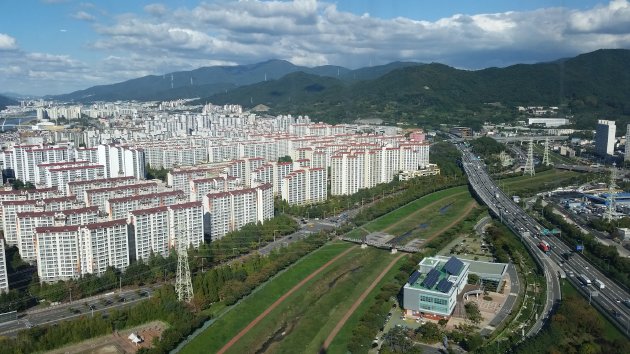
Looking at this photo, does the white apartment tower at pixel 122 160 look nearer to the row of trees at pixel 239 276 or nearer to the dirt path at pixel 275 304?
the row of trees at pixel 239 276

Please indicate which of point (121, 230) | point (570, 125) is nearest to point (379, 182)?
point (121, 230)

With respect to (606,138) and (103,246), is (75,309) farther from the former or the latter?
(606,138)

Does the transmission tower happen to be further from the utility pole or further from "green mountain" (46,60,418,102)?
"green mountain" (46,60,418,102)

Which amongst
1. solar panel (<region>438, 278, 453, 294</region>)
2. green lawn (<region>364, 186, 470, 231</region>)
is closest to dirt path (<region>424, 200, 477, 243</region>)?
green lawn (<region>364, 186, 470, 231</region>)

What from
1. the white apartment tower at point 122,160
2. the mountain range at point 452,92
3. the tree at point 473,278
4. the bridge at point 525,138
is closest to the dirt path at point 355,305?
the tree at point 473,278

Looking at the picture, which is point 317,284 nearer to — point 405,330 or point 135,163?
point 405,330

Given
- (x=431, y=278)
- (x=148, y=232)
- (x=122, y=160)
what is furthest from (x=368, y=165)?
(x=431, y=278)
